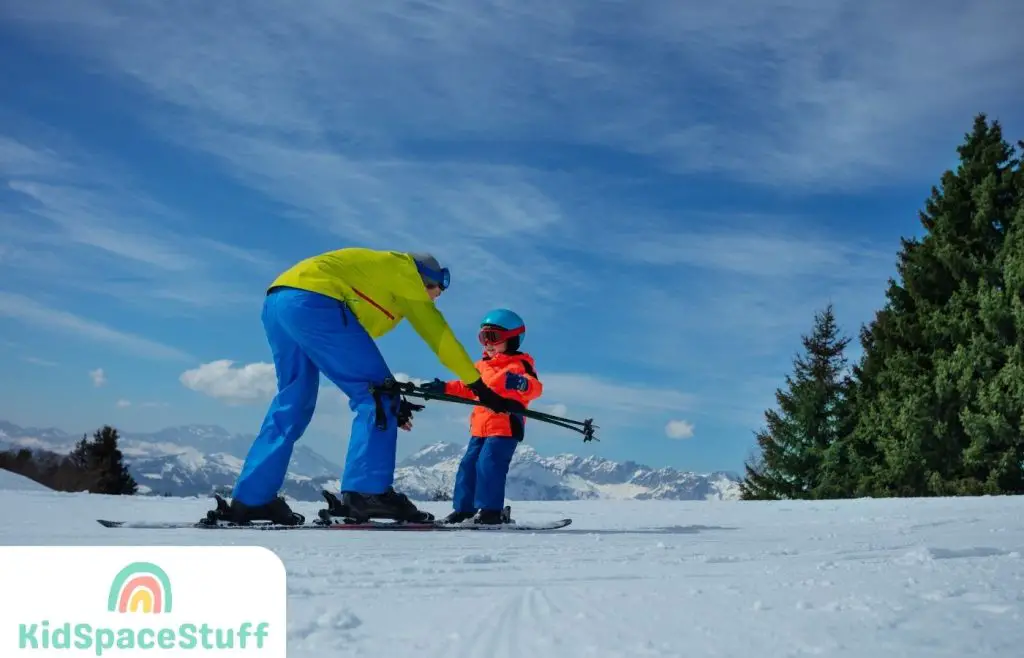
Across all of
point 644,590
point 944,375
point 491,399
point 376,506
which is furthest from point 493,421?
point 944,375

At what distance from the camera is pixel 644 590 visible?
2.66 metres

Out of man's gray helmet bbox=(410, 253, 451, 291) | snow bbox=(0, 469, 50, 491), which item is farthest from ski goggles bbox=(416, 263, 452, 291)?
snow bbox=(0, 469, 50, 491)

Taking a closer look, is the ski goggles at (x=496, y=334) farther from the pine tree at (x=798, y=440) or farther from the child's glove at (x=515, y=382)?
the pine tree at (x=798, y=440)

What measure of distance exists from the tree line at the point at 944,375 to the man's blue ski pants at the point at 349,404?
61.1 ft

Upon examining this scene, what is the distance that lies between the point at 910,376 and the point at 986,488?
3771 millimetres

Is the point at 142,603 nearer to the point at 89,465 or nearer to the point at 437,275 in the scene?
the point at 437,275

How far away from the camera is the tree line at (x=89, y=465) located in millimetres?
33062

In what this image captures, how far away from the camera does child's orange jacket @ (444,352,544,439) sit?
605 centimetres

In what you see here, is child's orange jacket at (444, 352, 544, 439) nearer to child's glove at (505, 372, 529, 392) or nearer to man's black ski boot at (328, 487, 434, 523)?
child's glove at (505, 372, 529, 392)

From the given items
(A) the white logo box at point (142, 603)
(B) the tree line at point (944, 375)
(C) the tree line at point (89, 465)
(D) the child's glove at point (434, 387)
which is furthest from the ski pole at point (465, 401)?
(C) the tree line at point (89, 465)

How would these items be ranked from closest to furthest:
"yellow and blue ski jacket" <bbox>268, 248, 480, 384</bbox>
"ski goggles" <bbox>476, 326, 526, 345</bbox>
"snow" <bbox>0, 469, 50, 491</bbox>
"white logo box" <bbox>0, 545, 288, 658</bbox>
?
"white logo box" <bbox>0, 545, 288, 658</bbox>
"yellow and blue ski jacket" <bbox>268, 248, 480, 384</bbox>
"ski goggles" <bbox>476, 326, 526, 345</bbox>
"snow" <bbox>0, 469, 50, 491</bbox>

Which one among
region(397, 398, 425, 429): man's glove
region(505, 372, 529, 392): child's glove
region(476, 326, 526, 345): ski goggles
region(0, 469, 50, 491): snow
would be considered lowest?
region(0, 469, 50, 491): snow

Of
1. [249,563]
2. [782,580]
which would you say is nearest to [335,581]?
[249,563]

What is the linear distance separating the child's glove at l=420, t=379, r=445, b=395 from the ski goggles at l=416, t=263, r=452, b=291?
650mm
